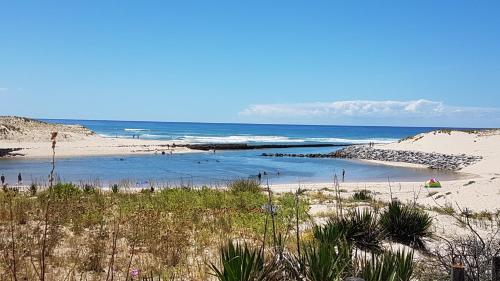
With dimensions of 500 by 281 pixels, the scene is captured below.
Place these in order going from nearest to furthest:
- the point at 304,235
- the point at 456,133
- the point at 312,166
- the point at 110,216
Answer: the point at 304,235 → the point at 110,216 → the point at 312,166 → the point at 456,133

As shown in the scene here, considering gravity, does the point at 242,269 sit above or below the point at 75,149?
above

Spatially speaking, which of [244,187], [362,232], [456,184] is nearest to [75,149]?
[244,187]

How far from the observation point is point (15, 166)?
102 feet

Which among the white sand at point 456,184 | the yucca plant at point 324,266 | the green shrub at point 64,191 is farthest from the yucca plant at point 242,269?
the green shrub at point 64,191

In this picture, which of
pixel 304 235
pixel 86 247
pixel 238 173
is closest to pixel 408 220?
pixel 304 235

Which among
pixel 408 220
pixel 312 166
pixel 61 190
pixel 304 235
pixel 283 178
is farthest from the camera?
pixel 312 166

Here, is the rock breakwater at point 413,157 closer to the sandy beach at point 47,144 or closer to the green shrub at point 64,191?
the sandy beach at point 47,144

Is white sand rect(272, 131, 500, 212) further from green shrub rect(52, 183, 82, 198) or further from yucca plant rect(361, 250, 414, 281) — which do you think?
green shrub rect(52, 183, 82, 198)

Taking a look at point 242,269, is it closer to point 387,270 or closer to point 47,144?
point 387,270

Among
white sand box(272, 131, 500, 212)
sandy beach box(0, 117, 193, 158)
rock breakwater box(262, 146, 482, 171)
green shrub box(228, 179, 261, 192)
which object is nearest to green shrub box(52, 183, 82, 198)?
green shrub box(228, 179, 261, 192)

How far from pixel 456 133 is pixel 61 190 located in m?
49.5

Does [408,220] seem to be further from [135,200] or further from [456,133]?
[456,133]

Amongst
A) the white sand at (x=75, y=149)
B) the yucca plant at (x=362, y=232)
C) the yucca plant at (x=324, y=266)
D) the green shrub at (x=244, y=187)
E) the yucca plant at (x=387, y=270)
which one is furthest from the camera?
the white sand at (x=75, y=149)

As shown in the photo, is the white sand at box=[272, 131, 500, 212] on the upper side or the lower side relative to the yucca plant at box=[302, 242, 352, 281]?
lower
